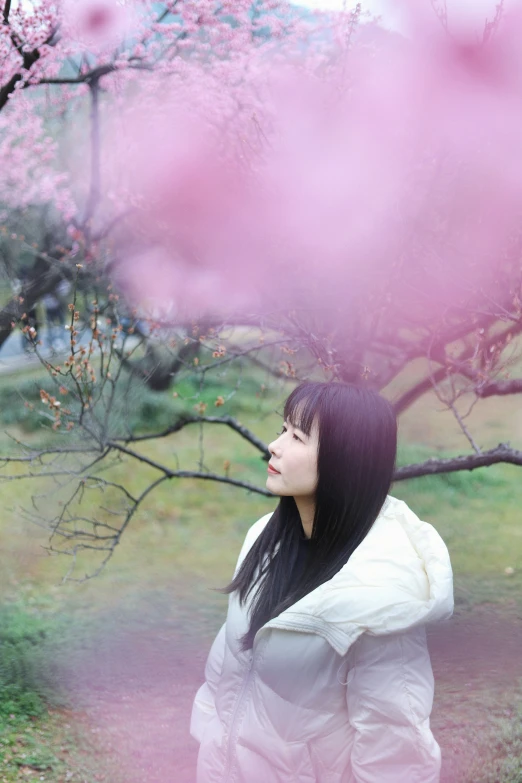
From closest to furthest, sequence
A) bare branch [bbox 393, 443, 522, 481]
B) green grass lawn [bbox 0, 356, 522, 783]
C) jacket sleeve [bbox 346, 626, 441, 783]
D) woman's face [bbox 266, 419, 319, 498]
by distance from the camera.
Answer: jacket sleeve [bbox 346, 626, 441, 783]
woman's face [bbox 266, 419, 319, 498]
bare branch [bbox 393, 443, 522, 481]
green grass lawn [bbox 0, 356, 522, 783]

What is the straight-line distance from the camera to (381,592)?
1.03m

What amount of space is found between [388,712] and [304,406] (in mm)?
407

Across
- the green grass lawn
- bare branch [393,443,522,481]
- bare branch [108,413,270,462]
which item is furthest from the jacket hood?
the green grass lawn

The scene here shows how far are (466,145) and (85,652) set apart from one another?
1508mm

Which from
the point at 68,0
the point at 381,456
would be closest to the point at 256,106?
the point at 68,0

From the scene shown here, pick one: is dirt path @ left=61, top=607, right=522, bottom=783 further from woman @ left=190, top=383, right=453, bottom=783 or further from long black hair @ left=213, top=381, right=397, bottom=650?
long black hair @ left=213, top=381, right=397, bottom=650

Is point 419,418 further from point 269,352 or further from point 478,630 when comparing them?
point 478,630

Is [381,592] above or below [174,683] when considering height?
above

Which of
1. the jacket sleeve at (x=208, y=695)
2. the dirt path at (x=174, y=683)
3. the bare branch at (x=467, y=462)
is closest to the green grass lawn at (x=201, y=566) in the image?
the dirt path at (x=174, y=683)

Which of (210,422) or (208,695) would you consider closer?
(208,695)

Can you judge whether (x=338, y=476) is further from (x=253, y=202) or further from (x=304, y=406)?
(x=253, y=202)

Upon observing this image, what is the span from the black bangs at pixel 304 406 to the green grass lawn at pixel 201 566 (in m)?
0.99

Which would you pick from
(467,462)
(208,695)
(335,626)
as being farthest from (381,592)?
(467,462)

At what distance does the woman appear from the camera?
1.00 metres
